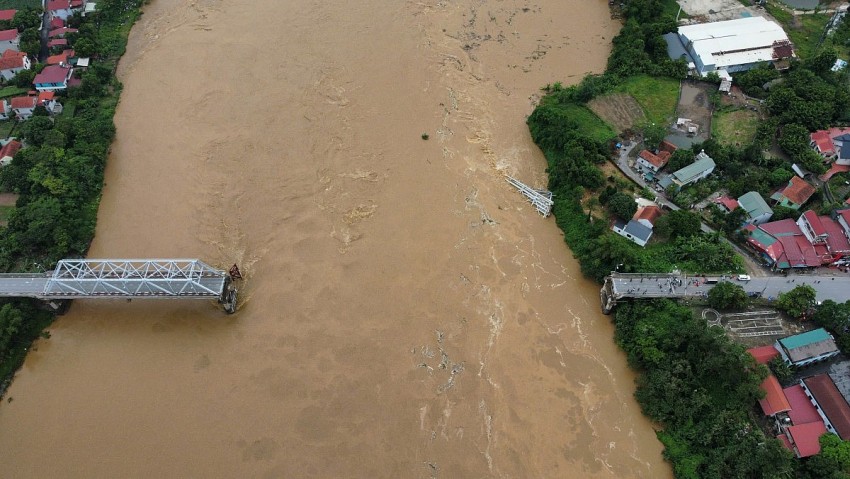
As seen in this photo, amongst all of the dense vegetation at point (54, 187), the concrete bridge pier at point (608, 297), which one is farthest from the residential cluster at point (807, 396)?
the dense vegetation at point (54, 187)

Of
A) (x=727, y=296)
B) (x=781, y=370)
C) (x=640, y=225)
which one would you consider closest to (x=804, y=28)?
(x=640, y=225)

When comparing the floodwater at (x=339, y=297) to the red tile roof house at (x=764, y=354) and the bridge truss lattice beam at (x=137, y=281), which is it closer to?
the bridge truss lattice beam at (x=137, y=281)

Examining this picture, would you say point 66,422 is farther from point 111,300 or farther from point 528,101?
point 528,101

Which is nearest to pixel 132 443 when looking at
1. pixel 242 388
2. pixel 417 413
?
pixel 242 388

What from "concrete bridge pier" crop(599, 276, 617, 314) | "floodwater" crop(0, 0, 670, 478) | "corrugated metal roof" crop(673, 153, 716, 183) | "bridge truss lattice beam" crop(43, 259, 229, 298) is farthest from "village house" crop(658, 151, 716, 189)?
"bridge truss lattice beam" crop(43, 259, 229, 298)

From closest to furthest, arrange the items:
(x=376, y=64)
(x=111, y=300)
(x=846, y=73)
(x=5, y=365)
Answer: (x=5, y=365) → (x=111, y=300) → (x=846, y=73) → (x=376, y=64)
